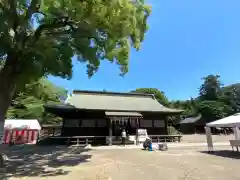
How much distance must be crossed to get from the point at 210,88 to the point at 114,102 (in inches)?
1876

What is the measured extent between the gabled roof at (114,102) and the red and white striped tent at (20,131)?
4.27 meters

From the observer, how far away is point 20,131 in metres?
19.3

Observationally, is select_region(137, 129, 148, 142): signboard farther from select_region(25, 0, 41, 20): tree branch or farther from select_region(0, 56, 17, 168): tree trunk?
select_region(25, 0, 41, 20): tree branch

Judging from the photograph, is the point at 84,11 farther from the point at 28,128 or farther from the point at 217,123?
the point at 28,128

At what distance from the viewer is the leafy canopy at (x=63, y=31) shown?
748 centimetres

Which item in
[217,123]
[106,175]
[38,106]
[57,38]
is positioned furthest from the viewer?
[38,106]

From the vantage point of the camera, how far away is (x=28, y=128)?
18969 millimetres

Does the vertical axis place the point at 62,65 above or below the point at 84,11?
below

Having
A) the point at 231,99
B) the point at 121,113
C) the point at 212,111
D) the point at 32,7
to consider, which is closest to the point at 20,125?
the point at 121,113

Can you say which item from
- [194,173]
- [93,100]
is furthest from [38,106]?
[194,173]

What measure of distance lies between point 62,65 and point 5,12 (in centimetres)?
313

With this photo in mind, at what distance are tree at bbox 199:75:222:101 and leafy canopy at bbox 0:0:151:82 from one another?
185 ft

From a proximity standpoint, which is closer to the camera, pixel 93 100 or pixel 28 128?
pixel 28 128

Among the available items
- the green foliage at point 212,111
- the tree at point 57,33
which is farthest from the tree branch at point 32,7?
the green foliage at point 212,111
